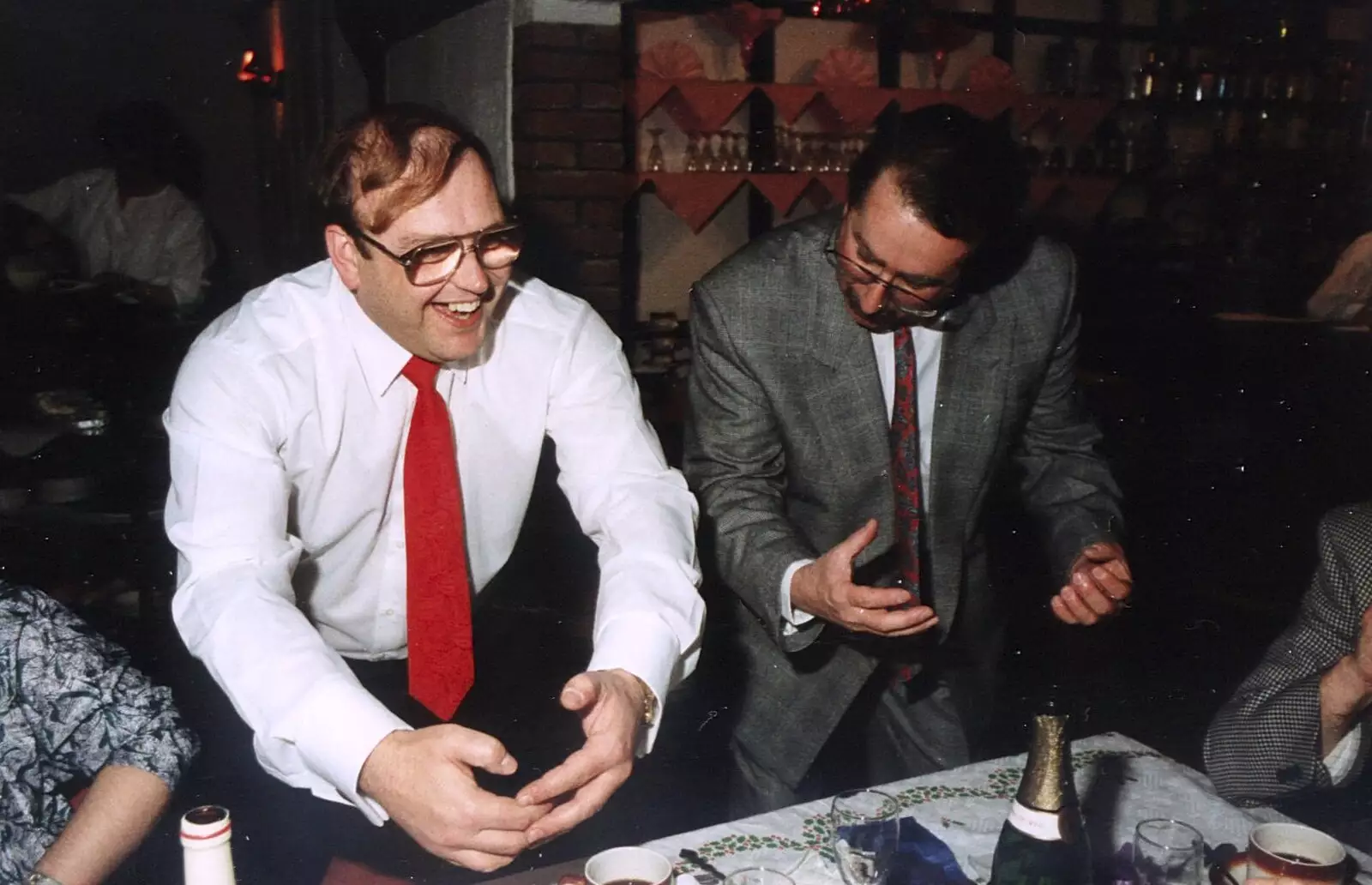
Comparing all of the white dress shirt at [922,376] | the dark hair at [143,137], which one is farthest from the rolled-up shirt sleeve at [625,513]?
the dark hair at [143,137]

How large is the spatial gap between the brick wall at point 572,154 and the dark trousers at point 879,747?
221 centimetres

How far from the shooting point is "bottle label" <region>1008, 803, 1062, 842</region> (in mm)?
1198

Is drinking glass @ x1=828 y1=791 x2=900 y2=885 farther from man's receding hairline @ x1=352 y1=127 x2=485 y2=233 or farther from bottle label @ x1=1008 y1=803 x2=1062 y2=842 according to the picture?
man's receding hairline @ x1=352 y1=127 x2=485 y2=233

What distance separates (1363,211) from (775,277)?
18.3 feet

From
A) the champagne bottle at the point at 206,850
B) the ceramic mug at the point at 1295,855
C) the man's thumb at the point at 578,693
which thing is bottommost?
the ceramic mug at the point at 1295,855

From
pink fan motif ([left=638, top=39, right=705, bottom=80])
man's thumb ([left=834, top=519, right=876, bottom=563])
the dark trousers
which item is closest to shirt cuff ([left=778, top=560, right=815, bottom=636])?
man's thumb ([left=834, top=519, right=876, bottom=563])

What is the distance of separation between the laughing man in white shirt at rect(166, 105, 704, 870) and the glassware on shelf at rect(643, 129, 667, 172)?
9.89 ft

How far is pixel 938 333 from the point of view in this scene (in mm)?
2215

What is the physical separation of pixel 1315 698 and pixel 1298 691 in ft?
0.08

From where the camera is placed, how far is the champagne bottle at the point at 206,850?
920 millimetres

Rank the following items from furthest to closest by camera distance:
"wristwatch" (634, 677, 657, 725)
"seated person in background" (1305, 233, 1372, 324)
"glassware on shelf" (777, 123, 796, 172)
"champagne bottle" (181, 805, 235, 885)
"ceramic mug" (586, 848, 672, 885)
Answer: "glassware on shelf" (777, 123, 796, 172), "seated person in background" (1305, 233, 1372, 324), "wristwatch" (634, 677, 657, 725), "ceramic mug" (586, 848, 672, 885), "champagne bottle" (181, 805, 235, 885)

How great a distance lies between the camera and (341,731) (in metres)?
1.37

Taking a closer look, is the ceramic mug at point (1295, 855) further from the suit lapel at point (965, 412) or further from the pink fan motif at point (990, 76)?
the pink fan motif at point (990, 76)

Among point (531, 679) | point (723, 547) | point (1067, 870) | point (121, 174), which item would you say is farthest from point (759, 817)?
point (121, 174)
